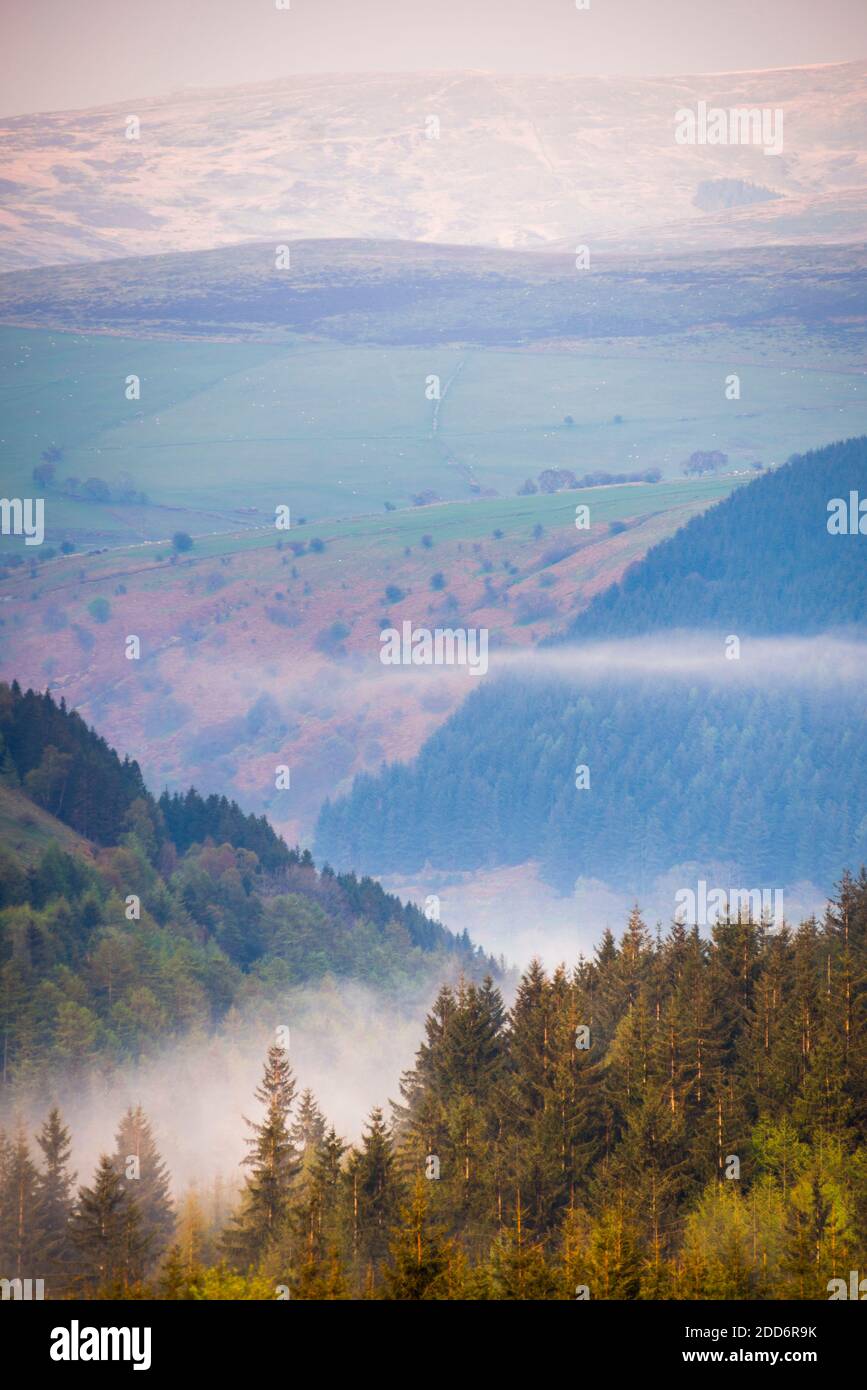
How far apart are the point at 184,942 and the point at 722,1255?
110334mm

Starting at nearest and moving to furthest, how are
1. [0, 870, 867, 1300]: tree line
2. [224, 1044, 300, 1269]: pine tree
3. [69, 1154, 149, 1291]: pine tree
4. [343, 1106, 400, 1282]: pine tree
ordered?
[0, 870, 867, 1300]: tree line, [343, 1106, 400, 1282]: pine tree, [224, 1044, 300, 1269]: pine tree, [69, 1154, 149, 1291]: pine tree

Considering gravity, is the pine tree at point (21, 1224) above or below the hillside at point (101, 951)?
below

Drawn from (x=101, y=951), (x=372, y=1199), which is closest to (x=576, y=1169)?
(x=372, y=1199)

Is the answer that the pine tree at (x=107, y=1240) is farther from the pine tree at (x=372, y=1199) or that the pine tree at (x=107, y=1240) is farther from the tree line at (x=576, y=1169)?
the pine tree at (x=372, y=1199)

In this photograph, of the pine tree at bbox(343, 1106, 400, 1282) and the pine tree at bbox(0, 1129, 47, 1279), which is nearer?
the pine tree at bbox(343, 1106, 400, 1282)

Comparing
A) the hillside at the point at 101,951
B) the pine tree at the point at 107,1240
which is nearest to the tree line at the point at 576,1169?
the pine tree at the point at 107,1240

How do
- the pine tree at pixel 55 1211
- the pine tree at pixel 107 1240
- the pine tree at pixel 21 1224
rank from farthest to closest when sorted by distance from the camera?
1. the pine tree at pixel 21 1224
2. the pine tree at pixel 55 1211
3. the pine tree at pixel 107 1240

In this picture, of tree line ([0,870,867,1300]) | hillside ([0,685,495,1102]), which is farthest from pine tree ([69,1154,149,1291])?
hillside ([0,685,495,1102])

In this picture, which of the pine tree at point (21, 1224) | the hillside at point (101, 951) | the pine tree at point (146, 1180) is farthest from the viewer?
the hillside at point (101, 951)

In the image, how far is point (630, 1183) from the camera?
92125mm

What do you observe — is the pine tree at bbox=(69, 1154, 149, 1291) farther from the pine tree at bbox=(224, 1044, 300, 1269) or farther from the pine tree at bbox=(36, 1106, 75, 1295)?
the pine tree at bbox=(224, 1044, 300, 1269)

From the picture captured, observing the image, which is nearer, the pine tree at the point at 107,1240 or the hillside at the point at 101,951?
the pine tree at the point at 107,1240
